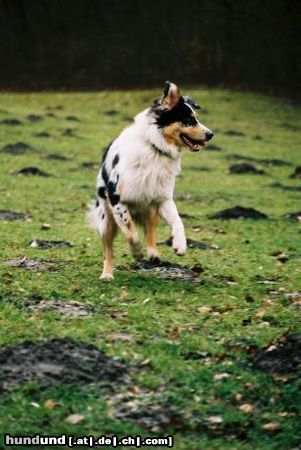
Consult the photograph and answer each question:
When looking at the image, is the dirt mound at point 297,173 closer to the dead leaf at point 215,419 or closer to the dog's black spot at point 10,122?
the dog's black spot at point 10,122

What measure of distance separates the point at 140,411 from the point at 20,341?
2.15 m

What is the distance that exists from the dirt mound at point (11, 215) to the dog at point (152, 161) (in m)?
8.44

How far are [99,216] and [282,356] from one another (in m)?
5.14

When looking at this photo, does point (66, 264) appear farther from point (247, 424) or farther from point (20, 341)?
point (247, 424)

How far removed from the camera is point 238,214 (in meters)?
23.5

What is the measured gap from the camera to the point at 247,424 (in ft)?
28.5

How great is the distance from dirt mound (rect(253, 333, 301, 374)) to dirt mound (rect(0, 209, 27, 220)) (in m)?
→ 12.5

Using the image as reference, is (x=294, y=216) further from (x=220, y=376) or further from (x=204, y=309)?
(x=220, y=376)

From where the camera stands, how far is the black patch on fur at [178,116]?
43.7ft

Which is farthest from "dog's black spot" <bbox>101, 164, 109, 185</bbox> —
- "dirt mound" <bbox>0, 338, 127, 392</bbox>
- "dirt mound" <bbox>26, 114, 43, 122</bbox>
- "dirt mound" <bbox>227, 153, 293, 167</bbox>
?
"dirt mound" <bbox>26, 114, 43, 122</bbox>

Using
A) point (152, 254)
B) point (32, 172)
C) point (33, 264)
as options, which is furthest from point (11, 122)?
point (152, 254)

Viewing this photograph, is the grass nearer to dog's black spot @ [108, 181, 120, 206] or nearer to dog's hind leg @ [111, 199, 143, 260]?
dog's hind leg @ [111, 199, 143, 260]

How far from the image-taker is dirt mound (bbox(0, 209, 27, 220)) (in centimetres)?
2175

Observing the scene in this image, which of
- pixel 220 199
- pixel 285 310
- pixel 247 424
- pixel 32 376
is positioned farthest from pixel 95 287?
pixel 220 199
